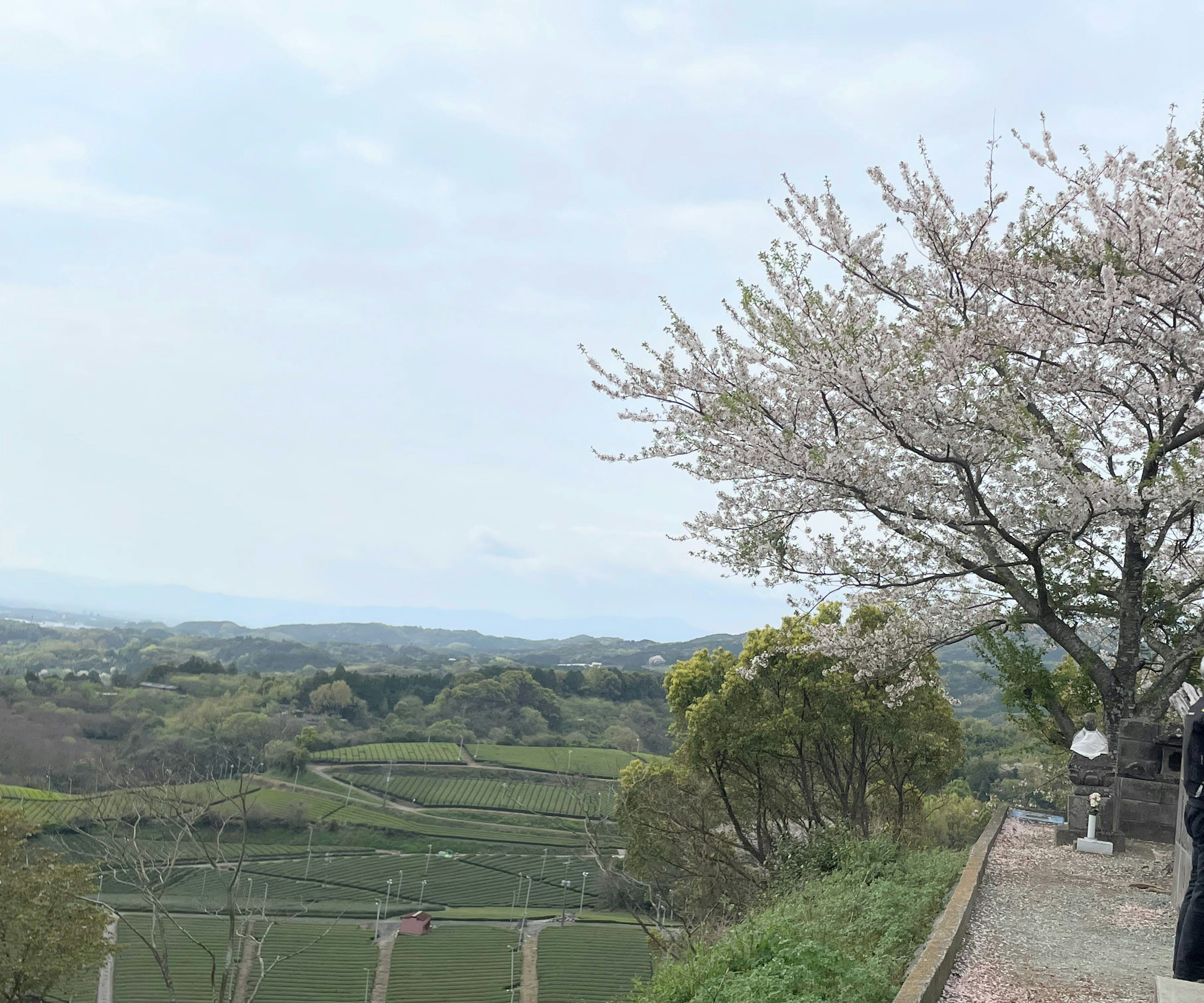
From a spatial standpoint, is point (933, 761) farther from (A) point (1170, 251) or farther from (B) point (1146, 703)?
(A) point (1170, 251)

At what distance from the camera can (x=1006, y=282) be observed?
8695 mm

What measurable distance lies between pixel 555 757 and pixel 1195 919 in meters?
62.4

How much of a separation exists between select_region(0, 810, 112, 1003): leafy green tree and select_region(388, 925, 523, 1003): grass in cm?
2129

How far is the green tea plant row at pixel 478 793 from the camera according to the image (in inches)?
2874

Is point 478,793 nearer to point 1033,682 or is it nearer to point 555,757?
point 555,757

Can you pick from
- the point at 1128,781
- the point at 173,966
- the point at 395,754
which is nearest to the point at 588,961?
the point at 173,966

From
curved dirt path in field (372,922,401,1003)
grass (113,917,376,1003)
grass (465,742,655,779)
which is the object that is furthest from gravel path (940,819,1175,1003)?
grass (465,742,655,779)

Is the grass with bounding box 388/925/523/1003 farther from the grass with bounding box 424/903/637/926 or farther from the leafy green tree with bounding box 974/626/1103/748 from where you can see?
the leafy green tree with bounding box 974/626/1103/748

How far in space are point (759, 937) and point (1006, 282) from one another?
628 cm

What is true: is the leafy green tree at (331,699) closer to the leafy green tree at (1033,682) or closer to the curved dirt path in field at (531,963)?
the curved dirt path in field at (531,963)

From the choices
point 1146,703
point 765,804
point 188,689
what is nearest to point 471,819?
point 188,689

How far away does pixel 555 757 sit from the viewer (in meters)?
64.5

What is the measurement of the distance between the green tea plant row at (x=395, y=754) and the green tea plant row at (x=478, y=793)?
395 centimetres

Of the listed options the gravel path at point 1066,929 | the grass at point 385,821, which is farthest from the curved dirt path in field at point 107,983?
the gravel path at point 1066,929
